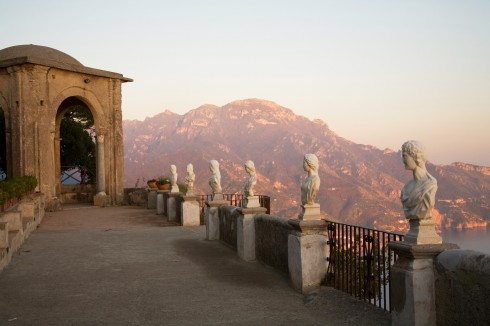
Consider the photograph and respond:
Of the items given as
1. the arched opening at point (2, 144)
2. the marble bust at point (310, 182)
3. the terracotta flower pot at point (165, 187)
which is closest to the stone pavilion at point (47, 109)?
the terracotta flower pot at point (165, 187)

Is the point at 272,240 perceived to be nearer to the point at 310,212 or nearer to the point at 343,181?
the point at 310,212

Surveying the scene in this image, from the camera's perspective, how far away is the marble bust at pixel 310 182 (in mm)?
7695

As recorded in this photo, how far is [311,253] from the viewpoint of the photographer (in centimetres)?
766

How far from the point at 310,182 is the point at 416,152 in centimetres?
252

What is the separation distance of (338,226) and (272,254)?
232 cm

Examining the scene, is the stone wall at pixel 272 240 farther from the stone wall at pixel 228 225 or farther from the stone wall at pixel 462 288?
the stone wall at pixel 462 288

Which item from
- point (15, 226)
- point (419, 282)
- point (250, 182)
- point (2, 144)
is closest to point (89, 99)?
point (2, 144)

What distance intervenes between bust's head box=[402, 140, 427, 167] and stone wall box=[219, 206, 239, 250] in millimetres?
6414

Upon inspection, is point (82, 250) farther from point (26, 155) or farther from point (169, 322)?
point (26, 155)

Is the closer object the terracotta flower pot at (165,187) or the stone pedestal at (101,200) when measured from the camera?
the terracotta flower pot at (165,187)

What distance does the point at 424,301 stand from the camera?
17.1 feet

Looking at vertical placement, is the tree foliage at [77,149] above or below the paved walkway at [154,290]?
above

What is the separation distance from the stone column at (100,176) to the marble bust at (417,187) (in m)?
22.9

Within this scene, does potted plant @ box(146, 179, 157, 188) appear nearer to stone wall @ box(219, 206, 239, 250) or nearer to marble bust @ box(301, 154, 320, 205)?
stone wall @ box(219, 206, 239, 250)
